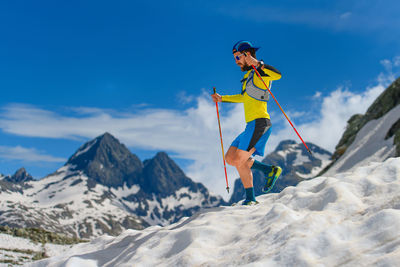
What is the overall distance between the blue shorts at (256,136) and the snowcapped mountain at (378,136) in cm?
1890

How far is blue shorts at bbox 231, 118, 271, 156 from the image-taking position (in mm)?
8336

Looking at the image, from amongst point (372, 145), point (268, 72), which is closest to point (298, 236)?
point (268, 72)

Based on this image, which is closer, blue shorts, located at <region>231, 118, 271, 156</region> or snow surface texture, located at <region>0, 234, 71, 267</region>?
blue shorts, located at <region>231, 118, 271, 156</region>

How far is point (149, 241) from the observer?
663cm

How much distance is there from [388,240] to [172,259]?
307 cm

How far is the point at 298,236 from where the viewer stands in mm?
4402

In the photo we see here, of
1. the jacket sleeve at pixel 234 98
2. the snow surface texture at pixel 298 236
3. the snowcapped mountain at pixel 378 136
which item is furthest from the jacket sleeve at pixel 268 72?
the snowcapped mountain at pixel 378 136

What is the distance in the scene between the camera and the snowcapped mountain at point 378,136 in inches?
1068

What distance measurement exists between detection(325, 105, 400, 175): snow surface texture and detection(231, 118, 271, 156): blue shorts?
2128cm

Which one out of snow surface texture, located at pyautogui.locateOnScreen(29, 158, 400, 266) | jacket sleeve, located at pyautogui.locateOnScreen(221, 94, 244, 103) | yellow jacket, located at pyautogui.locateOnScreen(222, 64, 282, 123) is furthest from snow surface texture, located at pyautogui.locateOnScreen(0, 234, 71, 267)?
yellow jacket, located at pyautogui.locateOnScreen(222, 64, 282, 123)

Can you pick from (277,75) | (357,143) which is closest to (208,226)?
(277,75)

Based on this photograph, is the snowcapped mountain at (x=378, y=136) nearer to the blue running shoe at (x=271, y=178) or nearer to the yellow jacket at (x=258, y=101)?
the blue running shoe at (x=271, y=178)

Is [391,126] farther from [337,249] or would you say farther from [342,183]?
[337,249]

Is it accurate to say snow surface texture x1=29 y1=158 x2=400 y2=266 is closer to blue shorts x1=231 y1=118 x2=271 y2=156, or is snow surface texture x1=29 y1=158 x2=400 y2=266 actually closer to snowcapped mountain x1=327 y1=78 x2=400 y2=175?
blue shorts x1=231 y1=118 x2=271 y2=156
